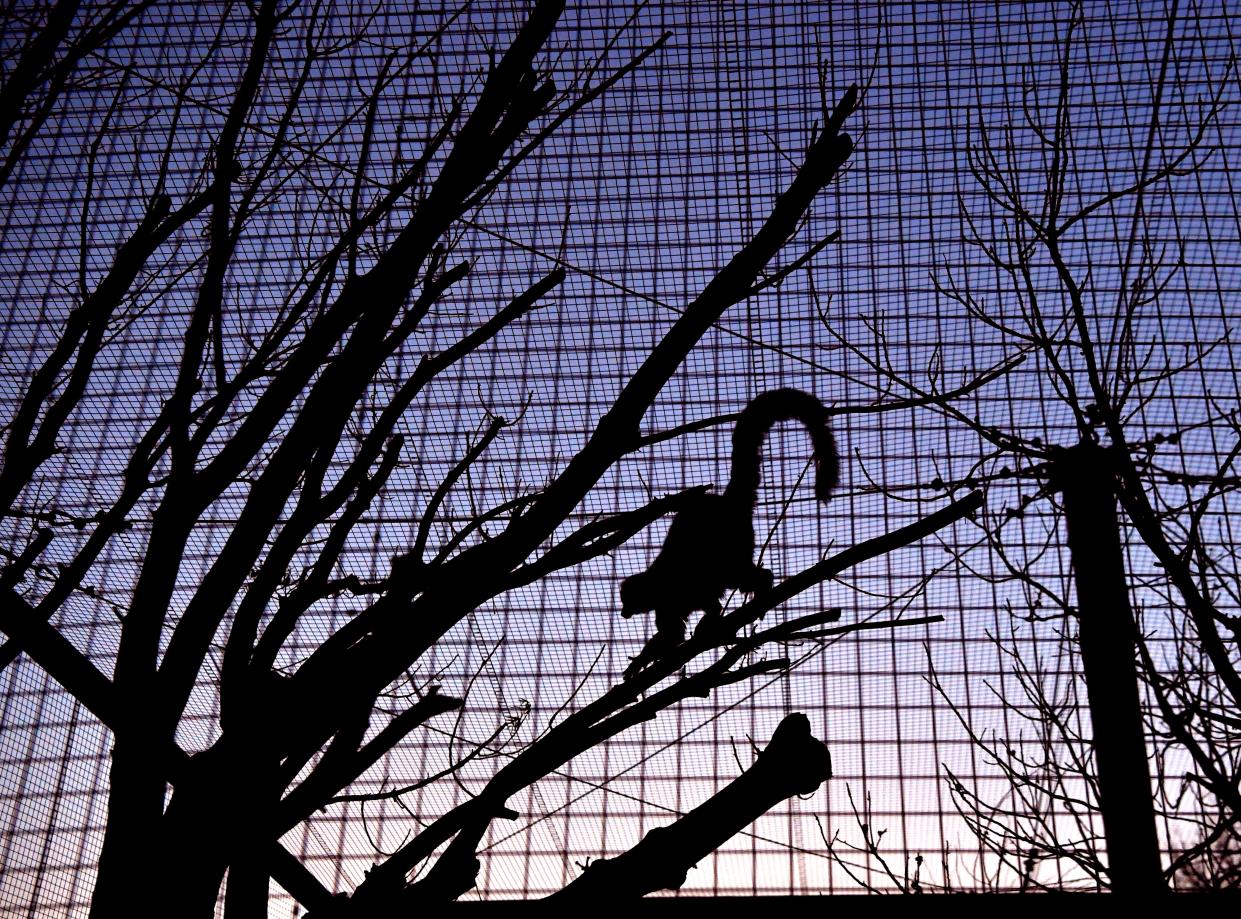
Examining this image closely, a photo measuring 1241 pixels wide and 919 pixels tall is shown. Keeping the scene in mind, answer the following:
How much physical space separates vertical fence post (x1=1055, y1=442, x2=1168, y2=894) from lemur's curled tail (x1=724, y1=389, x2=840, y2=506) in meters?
0.58

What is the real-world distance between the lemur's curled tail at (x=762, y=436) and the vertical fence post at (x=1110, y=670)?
1.90ft

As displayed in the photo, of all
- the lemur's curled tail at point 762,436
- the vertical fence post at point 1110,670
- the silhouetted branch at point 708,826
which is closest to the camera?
the silhouetted branch at point 708,826

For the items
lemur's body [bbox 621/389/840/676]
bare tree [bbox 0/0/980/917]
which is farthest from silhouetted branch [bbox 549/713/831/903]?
lemur's body [bbox 621/389/840/676]

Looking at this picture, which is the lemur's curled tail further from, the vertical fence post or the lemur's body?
the vertical fence post

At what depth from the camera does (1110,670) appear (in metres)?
1.93

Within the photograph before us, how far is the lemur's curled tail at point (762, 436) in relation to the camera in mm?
2693

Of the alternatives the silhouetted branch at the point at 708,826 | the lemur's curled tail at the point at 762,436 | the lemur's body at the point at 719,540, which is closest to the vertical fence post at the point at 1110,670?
the lemur's curled tail at the point at 762,436

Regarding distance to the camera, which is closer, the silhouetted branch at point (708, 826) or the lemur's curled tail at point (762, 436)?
the silhouetted branch at point (708, 826)

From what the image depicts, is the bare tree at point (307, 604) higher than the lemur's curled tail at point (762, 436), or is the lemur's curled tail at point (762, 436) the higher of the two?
the lemur's curled tail at point (762, 436)

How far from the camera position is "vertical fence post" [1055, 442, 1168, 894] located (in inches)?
71.6

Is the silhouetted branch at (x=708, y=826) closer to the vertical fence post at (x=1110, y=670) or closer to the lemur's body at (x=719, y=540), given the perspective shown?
the vertical fence post at (x=1110, y=670)

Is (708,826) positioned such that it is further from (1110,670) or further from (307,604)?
(1110,670)

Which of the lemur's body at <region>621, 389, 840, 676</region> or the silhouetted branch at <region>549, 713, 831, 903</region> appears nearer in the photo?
the silhouetted branch at <region>549, 713, 831, 903</region>

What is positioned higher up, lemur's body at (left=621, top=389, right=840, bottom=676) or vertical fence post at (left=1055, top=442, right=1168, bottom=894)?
lemur's body at (left=621, top=389, right=840, bottom=676)
